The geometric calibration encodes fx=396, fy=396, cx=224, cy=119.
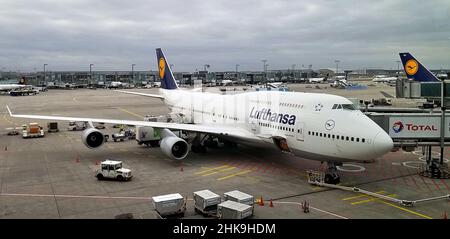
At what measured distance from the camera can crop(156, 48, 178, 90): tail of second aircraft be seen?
46219mm

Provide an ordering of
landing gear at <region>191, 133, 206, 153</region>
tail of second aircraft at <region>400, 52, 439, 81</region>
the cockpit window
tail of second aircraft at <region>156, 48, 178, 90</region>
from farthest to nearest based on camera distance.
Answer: tail of second aircraft at <region>400, 52, 439, 81</region>, tail of second aircraft at <region>156, 48, 178, 90</region>, landing gear at <region>191, 133, 206, 153</region>, the cockpit window

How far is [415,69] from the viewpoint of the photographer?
161 feet

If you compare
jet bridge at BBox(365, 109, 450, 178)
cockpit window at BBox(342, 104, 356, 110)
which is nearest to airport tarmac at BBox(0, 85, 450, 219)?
jet bridge at BBox(365, 109, 450, 178)

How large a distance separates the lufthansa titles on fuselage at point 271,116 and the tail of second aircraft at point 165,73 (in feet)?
64.5

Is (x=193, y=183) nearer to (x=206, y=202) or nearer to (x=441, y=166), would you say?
(x=206, y=202)

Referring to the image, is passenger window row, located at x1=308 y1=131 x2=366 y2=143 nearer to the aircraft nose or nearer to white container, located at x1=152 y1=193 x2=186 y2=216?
the aircraft nose

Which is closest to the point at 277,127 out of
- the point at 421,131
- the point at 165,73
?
the point at 421,131

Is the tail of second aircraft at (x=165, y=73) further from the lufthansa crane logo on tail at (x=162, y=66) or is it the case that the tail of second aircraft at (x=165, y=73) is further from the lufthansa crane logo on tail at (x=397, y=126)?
the lufthansa crane logo on tail at (x=397, y=126)

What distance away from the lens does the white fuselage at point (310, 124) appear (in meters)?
20.7

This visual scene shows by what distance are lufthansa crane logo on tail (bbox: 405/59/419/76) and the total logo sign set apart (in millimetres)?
26804

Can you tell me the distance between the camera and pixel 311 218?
17.6 metres

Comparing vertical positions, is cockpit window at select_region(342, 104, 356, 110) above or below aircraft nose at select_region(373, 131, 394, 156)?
above

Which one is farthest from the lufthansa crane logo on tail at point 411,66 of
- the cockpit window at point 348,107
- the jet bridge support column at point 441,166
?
the cockpit window at point 348,107
